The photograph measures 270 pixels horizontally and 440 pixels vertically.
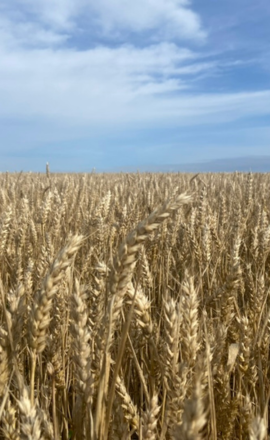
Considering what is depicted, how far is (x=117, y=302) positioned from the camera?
2.47 feet

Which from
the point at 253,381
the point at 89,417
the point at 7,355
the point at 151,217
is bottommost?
the point at 253,381

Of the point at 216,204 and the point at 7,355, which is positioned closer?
the point at 7,355

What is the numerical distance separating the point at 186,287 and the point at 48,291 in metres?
0.34

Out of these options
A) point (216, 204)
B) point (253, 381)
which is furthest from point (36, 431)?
point (216, 204)

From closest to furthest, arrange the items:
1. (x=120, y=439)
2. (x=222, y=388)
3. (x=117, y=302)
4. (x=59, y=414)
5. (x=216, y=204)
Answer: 1. (x=117, y=302)
2. (x=120, y=439)
3. (x=222, y=388)
4. (x=59, y=414)
5. (x=216, y=204)

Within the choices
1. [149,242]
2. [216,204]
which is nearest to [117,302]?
[149,242]

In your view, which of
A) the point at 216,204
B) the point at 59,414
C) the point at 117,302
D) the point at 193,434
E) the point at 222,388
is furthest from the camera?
the point at 216,204

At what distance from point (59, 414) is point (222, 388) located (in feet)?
1.65

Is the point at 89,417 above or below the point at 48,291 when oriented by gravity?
below

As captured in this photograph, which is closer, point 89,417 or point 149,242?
point 89,417

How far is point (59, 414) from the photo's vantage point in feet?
4.16

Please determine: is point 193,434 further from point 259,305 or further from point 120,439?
point 259,305

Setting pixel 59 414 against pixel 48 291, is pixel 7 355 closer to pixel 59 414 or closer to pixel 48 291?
pixel 48 291

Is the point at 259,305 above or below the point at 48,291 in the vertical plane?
below
